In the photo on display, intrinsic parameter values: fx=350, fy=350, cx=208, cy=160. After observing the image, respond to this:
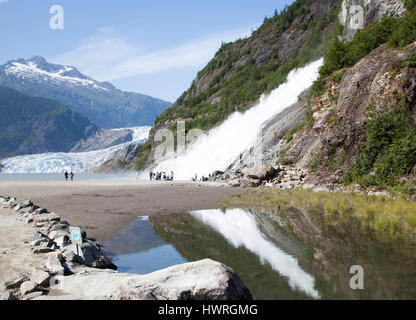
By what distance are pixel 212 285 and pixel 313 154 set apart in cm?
2625

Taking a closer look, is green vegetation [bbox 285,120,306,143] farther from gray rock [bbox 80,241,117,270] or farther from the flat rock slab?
the flat rock slab

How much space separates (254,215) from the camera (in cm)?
1736

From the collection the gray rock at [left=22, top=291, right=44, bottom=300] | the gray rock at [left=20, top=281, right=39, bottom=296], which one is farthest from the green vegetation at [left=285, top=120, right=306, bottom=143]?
the gray rock at [left=22, top=291, right=44, bottom=300]

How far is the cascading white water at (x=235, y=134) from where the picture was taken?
166 feet

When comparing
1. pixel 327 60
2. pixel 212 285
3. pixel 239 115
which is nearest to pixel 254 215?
pixel 212 285

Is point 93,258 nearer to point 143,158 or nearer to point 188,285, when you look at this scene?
point 188,285

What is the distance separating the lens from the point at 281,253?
10.2m

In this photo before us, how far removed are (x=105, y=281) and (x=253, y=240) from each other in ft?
20.1

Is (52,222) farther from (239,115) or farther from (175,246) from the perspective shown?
(239,115)

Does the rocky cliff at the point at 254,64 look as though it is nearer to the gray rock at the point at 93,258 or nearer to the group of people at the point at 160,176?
the group of people at the point at 160,176

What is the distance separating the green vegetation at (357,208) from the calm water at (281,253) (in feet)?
3.19

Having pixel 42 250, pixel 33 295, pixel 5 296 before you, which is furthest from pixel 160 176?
pixel 5 296

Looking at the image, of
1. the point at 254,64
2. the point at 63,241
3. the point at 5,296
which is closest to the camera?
the point at 5,296

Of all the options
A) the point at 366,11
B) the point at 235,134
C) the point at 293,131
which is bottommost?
the point at 293,131
